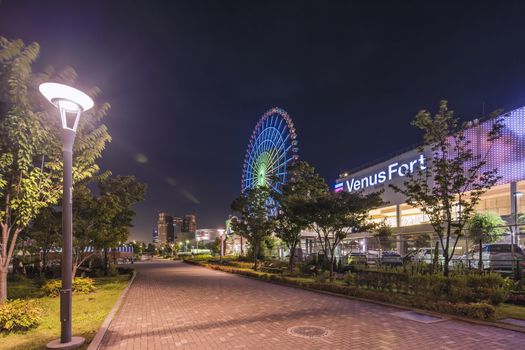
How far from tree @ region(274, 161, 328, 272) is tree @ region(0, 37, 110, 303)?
1309 centimetres

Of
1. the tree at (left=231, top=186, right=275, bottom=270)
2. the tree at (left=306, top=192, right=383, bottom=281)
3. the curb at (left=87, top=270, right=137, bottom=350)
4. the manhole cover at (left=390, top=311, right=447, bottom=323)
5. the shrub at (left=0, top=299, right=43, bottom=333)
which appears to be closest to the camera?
the curb at (left=87, top=270, right=137, bottom=350)

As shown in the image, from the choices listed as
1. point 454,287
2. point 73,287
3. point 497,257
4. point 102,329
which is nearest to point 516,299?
point 454,287

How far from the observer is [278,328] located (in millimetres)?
8773

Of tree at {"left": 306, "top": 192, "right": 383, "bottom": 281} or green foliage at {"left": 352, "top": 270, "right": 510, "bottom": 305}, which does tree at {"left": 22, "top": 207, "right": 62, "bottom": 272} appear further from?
green foliage at {"left": 352, "top": 270, "right": 510, "bottom": 305}

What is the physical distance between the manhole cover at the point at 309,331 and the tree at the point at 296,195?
1185cm

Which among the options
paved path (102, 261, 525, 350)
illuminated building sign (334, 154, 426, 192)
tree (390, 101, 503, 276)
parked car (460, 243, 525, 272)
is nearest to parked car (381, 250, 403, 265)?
parked car (460, 243, 525, 272)

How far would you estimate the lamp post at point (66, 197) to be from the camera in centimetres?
703

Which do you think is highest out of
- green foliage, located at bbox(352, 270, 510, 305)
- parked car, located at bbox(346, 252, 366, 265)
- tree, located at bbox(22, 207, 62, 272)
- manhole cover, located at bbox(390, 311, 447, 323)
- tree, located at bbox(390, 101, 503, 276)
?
tree, located at bbox(390, 101, 503, 276)

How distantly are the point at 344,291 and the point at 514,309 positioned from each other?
17.6ft

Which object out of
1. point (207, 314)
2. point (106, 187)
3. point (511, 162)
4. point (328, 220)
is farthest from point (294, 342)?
point (511, 162)

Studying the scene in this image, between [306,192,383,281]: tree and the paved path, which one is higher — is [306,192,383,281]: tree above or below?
above

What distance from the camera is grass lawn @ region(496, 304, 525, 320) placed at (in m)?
9.52

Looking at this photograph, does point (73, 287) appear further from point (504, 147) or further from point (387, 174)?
point (387, 174)

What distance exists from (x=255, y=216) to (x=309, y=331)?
2367 cm
